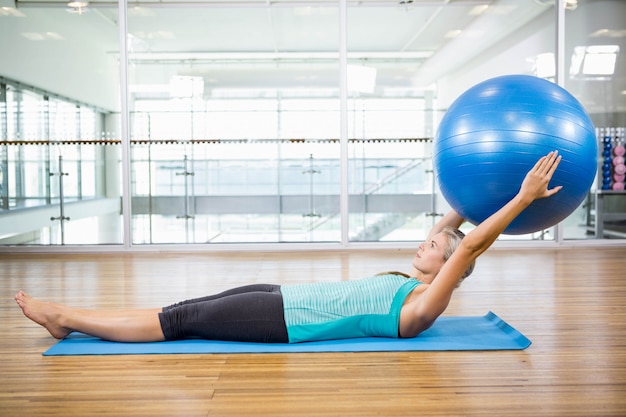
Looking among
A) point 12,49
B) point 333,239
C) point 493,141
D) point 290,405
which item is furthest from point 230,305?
point 12,49

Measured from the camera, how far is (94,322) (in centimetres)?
232

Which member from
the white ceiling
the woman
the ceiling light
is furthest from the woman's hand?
the ceiling light

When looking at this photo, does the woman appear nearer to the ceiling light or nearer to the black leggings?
the black leggings

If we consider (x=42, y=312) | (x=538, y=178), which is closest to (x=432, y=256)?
(x=538, y=178)

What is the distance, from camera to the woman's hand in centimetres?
203

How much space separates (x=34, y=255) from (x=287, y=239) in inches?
85.5

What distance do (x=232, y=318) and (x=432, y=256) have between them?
794 mm

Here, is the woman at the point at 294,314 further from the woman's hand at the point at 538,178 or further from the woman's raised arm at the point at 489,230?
the woman's hand at the point at 538,178

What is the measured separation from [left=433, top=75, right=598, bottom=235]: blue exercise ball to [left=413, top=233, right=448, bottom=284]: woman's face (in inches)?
A: 6.1

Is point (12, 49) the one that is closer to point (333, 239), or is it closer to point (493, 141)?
point (333, 239)

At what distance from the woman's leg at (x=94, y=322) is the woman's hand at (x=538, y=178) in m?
1.41

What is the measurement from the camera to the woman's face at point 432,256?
2.33 metres

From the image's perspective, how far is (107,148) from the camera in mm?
5371

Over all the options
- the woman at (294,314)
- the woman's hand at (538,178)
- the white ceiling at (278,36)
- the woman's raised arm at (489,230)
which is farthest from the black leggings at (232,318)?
the white ceiling at (278,36)
